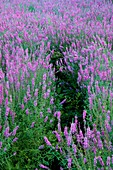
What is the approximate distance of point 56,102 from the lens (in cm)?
308

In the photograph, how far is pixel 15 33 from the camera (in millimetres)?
4207

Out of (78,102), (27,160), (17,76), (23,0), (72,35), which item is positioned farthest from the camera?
(23,0)

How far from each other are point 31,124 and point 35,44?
5.86 ft

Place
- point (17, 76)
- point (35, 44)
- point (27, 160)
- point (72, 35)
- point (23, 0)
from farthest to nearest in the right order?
point (23, 0)
point (72, 35)
point (35, 44)
point (17, 76)
point (27, 160)

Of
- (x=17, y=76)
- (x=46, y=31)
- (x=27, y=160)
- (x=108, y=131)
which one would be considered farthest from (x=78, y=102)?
(x=46, y=31)

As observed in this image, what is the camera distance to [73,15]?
223 inches

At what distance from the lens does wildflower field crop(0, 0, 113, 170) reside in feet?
6.15

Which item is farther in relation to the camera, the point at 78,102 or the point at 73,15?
the point at 73,15

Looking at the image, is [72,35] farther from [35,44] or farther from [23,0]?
[23,0]

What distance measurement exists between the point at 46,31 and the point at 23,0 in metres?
3.70

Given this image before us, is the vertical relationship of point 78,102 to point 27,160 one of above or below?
above

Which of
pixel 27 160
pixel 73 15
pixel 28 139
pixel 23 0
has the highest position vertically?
pixel 23 0

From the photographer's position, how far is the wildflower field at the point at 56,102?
6.15 ft

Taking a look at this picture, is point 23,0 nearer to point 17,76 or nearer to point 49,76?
point 49,76
